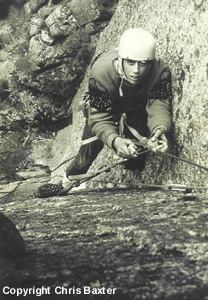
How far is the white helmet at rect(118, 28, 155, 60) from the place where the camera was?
10.1 ft

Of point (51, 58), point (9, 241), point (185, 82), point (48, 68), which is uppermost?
point (51, 58)

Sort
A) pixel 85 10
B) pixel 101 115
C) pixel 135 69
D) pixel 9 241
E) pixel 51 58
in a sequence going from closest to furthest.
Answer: pixel 9 241 → pixel 135 69 → pixel 101 115 → pixel 85 10 → pixel 51 58

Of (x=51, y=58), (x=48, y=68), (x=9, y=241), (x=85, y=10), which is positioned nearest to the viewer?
(x=9, y=241)

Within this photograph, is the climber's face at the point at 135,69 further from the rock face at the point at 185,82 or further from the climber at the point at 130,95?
the rock face at the point at 185,82

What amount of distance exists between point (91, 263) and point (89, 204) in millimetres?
1355

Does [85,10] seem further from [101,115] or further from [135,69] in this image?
[135,69]

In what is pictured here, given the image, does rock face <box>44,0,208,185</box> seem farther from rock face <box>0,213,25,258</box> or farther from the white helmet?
rock face <box>0,213,25,258</box>

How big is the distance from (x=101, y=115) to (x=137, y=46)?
89cm

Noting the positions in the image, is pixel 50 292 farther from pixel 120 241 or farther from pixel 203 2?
pixel 203 2

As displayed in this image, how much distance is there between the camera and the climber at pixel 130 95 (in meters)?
3.14

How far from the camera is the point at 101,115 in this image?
3689 mm

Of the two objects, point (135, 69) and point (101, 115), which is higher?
point (135, 69)

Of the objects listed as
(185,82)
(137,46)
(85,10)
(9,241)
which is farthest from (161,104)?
(85,10)

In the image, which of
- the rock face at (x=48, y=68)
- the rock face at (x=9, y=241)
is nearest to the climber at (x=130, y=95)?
the rock face at (x=9, y=241)
